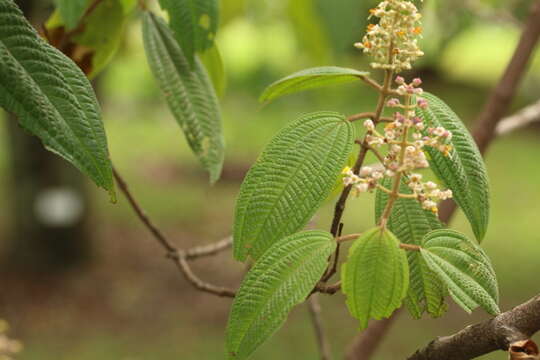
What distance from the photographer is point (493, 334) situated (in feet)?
1.33

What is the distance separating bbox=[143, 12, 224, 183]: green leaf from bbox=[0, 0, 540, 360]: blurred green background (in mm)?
346

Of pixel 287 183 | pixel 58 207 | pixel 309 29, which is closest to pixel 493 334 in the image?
pixel 287 183

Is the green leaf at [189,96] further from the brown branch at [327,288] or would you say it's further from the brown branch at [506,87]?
the brown branch at [506,87]

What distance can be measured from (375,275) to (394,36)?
15 centimetres

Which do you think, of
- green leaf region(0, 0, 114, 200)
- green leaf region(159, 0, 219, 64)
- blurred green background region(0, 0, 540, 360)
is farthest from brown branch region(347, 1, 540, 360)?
green leaf region(0, 0, 114, 200)

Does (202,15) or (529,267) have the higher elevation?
(202,15)

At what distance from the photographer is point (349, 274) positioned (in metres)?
0.40

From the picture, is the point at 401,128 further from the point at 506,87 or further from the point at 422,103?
the point at 506,87

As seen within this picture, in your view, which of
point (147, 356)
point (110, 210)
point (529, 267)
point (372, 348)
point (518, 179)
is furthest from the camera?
point (518, 179)

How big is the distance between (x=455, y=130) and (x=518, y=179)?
489 centimetres

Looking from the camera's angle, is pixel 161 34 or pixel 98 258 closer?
pixel 161 34

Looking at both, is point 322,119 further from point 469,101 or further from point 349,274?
point 469,101

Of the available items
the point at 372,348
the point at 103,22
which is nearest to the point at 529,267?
the point at 372,348

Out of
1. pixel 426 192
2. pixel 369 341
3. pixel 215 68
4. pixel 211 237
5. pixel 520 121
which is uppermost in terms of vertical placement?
pixel 426 192
